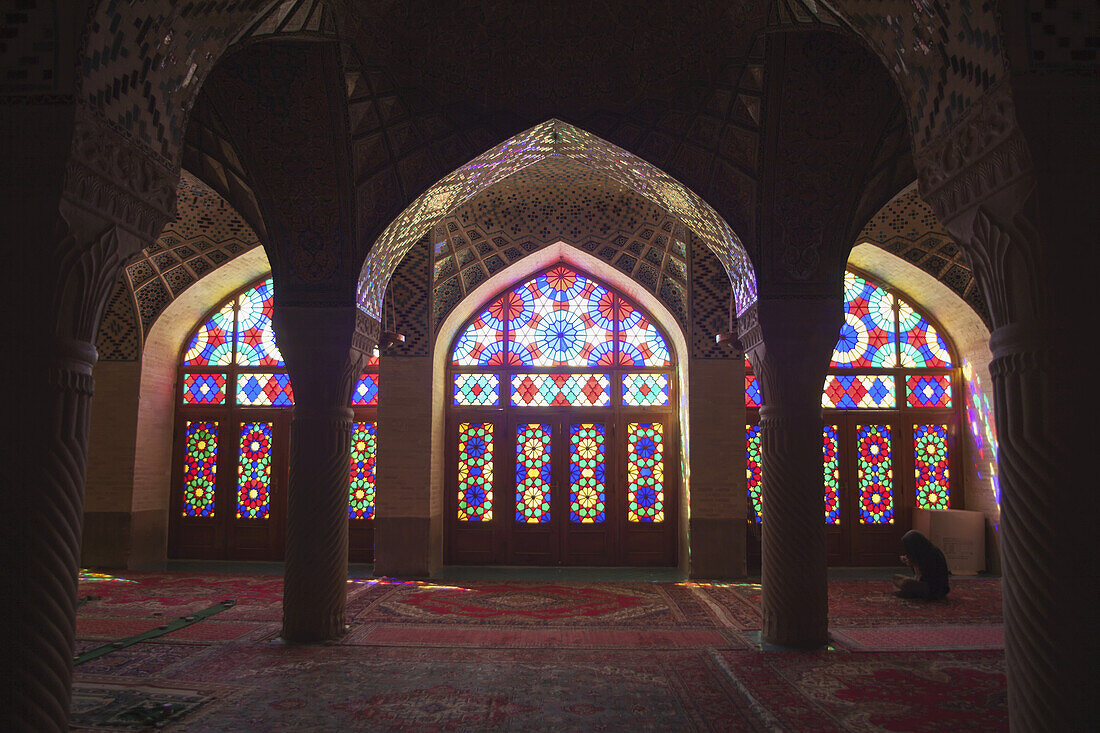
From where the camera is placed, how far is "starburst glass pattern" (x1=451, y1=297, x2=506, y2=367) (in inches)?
432

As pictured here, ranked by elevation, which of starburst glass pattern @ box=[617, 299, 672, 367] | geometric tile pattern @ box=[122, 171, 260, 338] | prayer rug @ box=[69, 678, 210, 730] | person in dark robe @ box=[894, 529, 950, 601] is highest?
geometric tile pattern @ box=[122, 171, 260, 338]

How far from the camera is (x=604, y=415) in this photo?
10.8 meters

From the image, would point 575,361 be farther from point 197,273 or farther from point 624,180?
point 197,273

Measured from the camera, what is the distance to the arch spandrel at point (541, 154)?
6.64 m

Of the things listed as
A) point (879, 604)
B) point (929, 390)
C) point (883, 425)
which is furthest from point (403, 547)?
point (929, 390)

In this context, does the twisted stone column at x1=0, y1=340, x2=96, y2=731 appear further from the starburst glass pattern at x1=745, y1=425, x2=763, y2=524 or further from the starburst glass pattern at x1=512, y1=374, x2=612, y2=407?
the starburst glass pattern at x1=745, y1=425, x2=763, y2=524

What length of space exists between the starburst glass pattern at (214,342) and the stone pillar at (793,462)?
8327 mm

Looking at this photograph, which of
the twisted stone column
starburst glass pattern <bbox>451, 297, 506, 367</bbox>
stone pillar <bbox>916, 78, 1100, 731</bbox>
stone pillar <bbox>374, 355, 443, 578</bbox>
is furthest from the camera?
starburst glass pattern <bbox>451, 297, 506, 367</bbox>

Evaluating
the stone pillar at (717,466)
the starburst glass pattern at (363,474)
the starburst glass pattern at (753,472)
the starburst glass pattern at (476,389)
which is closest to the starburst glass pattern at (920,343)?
the starburst glass pattern at (753,472)

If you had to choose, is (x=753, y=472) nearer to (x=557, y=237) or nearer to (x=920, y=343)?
(x=920, y=343)

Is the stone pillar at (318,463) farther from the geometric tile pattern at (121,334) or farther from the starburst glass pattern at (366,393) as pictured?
the geometric tile pattern at (121,334)

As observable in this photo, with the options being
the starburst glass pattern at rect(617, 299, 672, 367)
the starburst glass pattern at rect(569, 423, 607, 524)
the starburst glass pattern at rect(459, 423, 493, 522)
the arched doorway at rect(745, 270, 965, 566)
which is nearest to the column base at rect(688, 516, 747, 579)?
the arched doorway at rect(745, 270, 965, 566)

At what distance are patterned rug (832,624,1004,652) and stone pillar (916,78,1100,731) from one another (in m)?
3.39

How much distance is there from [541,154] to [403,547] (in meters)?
5.33
